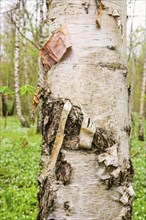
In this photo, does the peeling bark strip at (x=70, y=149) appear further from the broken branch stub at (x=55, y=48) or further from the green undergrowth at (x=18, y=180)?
the green undergrowth at (x=18, y=180)

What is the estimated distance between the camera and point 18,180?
6.21 m

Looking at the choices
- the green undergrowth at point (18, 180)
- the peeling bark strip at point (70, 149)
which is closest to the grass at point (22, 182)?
the green undergrowth at point (18, 180)

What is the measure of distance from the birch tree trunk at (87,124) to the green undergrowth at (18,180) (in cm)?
370

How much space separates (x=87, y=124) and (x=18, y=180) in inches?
222

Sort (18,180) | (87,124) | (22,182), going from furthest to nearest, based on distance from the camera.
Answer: (18,180) < (22,182) < (87,124)

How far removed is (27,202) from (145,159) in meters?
5.49

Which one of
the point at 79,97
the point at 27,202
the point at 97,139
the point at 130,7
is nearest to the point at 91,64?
the point at 79,97

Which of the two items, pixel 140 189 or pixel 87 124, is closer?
pixel 87 124

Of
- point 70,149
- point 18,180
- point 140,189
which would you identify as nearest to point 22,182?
point 18,180

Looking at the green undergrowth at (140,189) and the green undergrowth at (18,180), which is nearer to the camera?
the green undergrowth at (18,180)

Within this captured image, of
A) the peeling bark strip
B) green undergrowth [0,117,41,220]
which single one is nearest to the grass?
green undergrowth [0,117,41,220]

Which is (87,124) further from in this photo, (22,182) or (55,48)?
(22,182)

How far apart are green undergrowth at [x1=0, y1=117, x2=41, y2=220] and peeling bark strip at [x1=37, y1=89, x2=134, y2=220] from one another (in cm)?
368

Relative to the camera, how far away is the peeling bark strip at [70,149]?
888mm
